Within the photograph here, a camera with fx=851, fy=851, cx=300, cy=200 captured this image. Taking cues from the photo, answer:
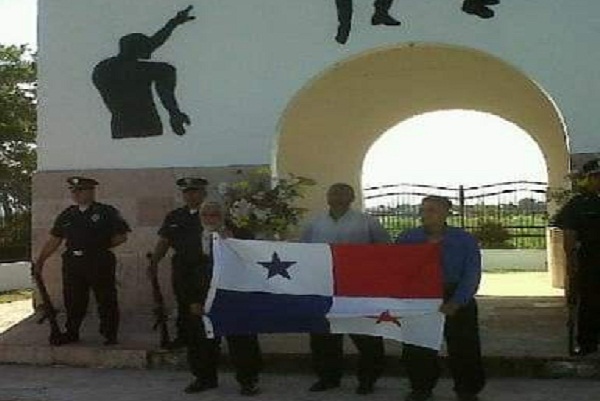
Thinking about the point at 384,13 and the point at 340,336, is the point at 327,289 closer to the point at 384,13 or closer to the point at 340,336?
the point at 340,336

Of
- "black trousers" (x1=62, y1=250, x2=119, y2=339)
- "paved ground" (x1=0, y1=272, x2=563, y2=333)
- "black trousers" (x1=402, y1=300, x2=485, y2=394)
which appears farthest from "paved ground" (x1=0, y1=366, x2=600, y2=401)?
"paved ground" (x1=0, y1=272, x2=563, y2=333)

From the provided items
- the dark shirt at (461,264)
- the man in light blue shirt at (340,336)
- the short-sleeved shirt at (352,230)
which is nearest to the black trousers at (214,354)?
the man in light blue shirt at (340,336)

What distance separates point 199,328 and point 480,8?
4.71 m

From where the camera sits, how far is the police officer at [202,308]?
641 centimetres

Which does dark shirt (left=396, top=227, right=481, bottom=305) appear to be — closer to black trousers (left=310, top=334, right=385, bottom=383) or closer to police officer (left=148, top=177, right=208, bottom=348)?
black trousers (left=310, top=334, right=385, bottom=383)

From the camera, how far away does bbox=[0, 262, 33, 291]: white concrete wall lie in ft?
53.6

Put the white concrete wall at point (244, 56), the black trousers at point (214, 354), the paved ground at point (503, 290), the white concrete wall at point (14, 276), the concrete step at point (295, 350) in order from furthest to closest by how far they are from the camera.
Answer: the white concrete wall at point (14, 276), the paved ground at point (503, 290), the white concrete wall at point (244, 56), the concrete step at point (295, 350), the black trousers at point (214, 354)

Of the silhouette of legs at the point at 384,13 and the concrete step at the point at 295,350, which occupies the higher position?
the silhouette of legs at the point at 384,13

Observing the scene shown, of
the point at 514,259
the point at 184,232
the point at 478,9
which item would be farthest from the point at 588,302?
the point at 514,259

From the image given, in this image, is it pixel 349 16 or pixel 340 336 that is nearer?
pixel 340 336

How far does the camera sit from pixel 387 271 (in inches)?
246

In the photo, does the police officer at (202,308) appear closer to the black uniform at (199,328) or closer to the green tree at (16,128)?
the black uniform at (199,328)

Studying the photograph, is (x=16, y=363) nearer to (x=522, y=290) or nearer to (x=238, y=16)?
(x=238, y=16)

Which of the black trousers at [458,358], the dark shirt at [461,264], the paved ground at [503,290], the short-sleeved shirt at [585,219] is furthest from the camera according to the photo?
the paved ground at [503,290]
